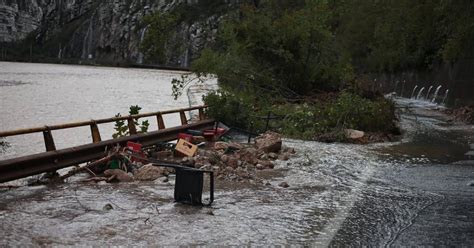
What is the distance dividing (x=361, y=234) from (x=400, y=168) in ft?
18.4

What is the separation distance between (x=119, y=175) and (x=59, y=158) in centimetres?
116

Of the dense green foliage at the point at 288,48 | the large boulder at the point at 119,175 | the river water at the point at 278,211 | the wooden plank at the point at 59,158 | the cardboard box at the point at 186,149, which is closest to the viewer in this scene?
the river water at the point at 278,211

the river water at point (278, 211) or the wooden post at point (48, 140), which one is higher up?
the wooden post at point (48, 140)

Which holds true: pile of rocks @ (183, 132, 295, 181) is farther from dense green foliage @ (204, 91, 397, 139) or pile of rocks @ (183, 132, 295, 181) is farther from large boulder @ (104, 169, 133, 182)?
dense green foliage @ (204, 91, 397, 139)

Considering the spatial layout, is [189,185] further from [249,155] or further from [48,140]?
[249,155]

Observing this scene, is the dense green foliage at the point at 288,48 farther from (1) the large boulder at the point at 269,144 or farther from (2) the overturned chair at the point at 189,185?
(2) the overturned chair at the point at 189,185

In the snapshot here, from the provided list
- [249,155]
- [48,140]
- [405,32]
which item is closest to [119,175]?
[48,140]

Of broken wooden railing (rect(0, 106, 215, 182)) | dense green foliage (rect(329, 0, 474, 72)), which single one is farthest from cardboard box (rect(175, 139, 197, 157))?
dense green foliage (rect(329, 0, 474, 72))

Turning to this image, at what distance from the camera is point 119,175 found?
33.8 feet

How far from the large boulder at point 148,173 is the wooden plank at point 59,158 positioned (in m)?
1.26

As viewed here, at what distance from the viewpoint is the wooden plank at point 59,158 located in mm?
9109

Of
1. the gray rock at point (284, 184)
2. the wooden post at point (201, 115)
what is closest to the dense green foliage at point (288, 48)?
the wooden post at point (201, 115)

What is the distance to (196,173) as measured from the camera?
8.03 metres

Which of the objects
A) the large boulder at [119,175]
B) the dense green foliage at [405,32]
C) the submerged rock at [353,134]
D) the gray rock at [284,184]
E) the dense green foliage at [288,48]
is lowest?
the large boulder at [119,175]
